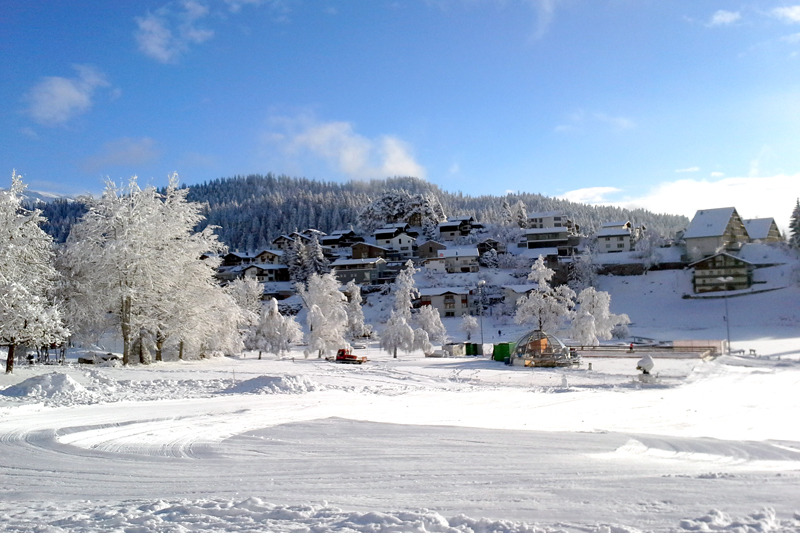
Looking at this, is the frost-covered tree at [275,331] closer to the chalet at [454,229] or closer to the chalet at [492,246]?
the chalet at [492,246]

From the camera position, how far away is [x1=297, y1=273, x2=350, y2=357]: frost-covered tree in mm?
45000

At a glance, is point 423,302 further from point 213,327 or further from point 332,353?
point 213,327

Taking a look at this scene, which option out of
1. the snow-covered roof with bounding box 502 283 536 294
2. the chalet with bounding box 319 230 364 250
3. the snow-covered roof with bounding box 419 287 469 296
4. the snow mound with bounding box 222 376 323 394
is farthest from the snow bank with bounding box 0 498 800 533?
the chalet with bounding box 319 230 364 250

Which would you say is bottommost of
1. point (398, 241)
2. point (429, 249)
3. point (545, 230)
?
point (429, 249)

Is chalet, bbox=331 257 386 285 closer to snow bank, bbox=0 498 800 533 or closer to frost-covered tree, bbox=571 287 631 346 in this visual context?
frost-covered tree, bbox=571 287 631 346

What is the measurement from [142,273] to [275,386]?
43.8ft

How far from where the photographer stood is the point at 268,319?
4759cm

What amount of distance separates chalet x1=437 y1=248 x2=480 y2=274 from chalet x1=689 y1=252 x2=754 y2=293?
3029 cm

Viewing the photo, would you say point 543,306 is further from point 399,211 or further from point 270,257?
point 399,211

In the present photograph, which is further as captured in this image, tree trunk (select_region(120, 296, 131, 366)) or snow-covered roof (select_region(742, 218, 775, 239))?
snow-covered roof (select_region(742, 218, 775, 239))

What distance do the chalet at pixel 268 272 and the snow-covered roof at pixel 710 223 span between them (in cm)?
6114

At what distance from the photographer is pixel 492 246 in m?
92.7

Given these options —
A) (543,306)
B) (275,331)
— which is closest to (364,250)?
(275,331)

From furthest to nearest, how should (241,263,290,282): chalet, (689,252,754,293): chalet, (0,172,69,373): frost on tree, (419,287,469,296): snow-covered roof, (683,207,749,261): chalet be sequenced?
(241,263,290,282): chalet
(683,207,749,261): chalet
(419,287,469,296): snow-covered roof
(689,252,754,293): chalet
(0,172,69,373): frost on tree
